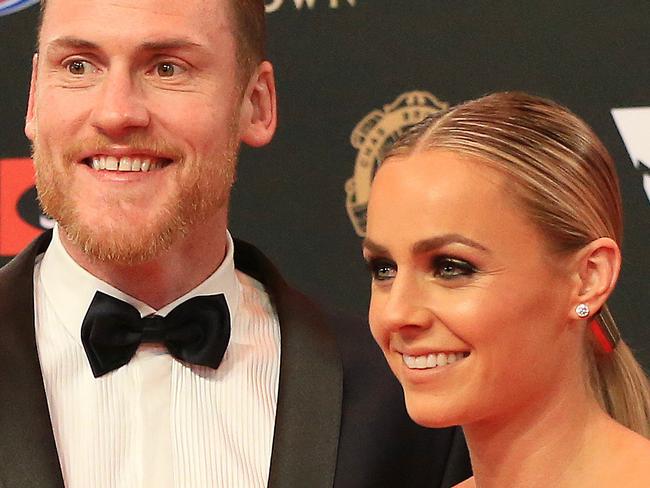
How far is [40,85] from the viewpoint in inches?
84.2

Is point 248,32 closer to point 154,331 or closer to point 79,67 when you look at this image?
point 79,67

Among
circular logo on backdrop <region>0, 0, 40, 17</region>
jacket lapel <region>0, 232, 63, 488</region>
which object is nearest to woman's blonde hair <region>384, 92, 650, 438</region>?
jacket lapel <region>0, 232, 63, 488</region>

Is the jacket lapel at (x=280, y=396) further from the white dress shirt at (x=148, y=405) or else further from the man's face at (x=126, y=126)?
the man's face at (x=126, y=126)

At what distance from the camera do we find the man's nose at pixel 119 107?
202 centimetres

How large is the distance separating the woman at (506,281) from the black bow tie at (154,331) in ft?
1.49

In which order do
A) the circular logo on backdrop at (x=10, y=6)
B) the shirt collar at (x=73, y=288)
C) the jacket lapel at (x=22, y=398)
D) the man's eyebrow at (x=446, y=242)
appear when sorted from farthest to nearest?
1. the circular logo on backdrop at (x=10, y=6)
2. the shirt collar at (x=73, y=288)
3. the jacket lapel at (x=22, y=398)
4. the man's eyebrow at (x=446, y=242)

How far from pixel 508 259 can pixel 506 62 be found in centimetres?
106

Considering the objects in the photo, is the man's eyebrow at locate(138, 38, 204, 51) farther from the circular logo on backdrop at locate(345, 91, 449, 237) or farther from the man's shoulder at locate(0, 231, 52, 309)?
the circular logo on backdrop at locate(345, 91, 449, 237)

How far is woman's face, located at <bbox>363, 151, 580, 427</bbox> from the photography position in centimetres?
165

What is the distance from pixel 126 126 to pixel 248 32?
34 cm

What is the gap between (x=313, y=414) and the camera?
208cm

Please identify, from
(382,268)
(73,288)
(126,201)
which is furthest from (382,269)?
(73,288)

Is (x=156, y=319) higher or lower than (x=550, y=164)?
lower

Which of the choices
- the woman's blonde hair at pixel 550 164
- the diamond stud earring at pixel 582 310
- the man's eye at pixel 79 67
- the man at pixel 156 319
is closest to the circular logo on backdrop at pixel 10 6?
the man at pixel 156 319
